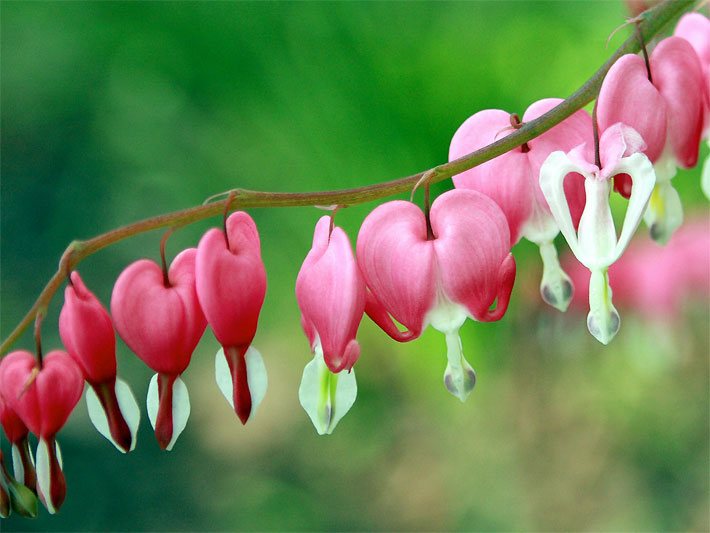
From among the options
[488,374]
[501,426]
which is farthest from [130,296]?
[501,426]

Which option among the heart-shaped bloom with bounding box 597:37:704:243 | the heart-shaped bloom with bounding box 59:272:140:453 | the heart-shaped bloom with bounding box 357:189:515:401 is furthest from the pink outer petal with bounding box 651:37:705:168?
the heart-shaped bloom with bounding box 59:272:140:453

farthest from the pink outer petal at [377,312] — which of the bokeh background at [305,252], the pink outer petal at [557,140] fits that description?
the bokeh background at [305,252]

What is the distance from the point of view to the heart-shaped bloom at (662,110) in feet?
1.52

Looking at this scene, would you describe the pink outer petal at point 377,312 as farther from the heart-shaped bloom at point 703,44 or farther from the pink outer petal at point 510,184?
the heart-shaped bloom at point 703,44

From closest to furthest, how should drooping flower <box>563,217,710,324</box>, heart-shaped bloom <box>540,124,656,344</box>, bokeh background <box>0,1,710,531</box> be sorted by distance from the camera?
heart-shaped bloom <box>540,124,656,344</box> < drooping flower <box>563,217,710,324</box> < bokeh background <box>0,1,710,531</box>

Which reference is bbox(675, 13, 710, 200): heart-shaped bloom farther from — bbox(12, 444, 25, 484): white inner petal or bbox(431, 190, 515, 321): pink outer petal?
bbox(12, 444, 25, 484): white inner petal

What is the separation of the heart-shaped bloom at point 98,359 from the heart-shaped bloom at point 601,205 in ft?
0.83

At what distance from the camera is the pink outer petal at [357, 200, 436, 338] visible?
45 centimetres

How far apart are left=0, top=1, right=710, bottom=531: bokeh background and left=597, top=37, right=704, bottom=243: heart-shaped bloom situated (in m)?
1.12

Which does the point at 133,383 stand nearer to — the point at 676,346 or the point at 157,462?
the point at 157,462

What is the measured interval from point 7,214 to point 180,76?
69cm

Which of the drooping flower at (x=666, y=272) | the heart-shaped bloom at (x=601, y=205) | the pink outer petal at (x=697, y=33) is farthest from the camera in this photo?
the drooping flower at (x=666, y=272)

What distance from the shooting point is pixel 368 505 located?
2674mm

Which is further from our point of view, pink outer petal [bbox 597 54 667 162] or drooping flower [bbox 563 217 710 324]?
drooping flower [bbox 563 217 710 324]
